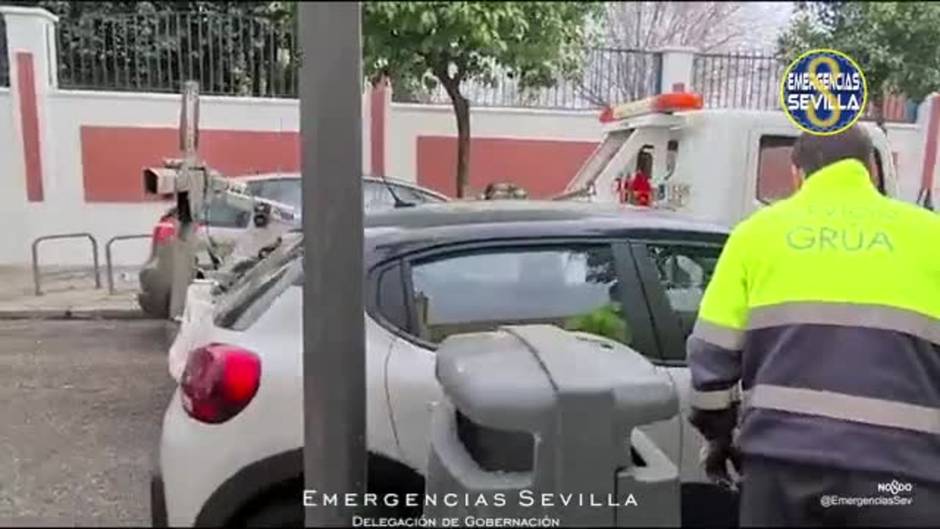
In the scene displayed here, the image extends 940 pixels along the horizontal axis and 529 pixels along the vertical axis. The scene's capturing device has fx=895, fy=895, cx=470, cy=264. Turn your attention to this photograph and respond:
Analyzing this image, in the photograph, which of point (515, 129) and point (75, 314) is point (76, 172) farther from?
point (515, 129)

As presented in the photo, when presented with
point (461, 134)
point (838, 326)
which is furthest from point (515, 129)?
point (838, 326)

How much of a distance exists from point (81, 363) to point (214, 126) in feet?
15.7

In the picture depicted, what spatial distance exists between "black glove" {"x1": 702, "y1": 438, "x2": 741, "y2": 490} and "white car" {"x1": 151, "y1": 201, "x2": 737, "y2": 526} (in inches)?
5.7

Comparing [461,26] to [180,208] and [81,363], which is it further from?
[81,363]

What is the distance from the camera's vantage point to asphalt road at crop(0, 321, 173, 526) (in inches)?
156

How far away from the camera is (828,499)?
6.97 feet

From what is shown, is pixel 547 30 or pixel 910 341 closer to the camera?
pixel 910 341

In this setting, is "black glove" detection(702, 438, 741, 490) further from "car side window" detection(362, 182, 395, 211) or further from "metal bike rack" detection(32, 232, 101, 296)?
"metal bike rack" detection(32, 232, 101, 296)

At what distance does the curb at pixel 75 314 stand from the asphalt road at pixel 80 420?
0.49 meters

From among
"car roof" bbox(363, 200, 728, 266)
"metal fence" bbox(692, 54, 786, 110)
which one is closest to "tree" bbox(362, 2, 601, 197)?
"car roof" bbox(363, 200, 728, 266)

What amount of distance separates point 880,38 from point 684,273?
4.60ft

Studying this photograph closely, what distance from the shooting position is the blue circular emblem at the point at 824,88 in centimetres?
354

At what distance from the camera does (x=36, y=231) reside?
1107cm

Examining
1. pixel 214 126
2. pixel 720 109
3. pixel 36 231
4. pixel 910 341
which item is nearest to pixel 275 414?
pixel 910 341
